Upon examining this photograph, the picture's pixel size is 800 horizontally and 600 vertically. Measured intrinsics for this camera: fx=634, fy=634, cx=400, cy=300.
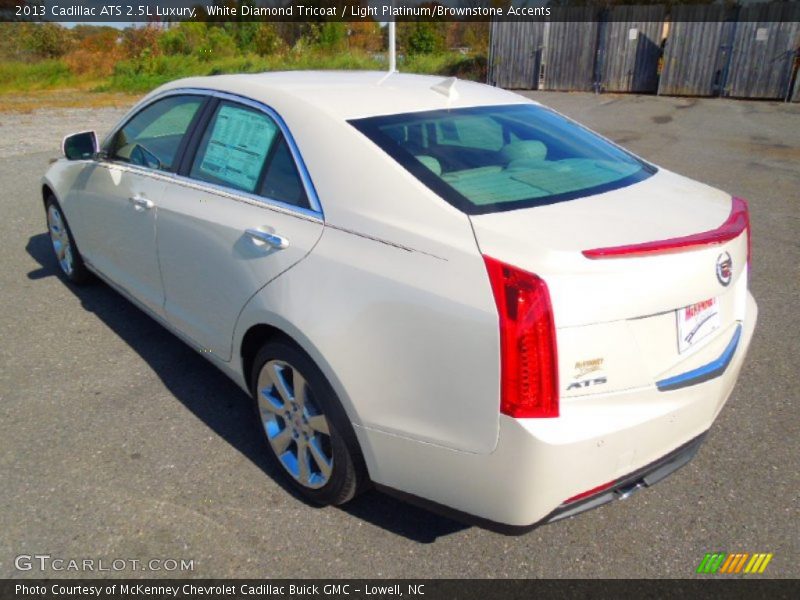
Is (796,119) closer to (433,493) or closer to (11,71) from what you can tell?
(433,493)

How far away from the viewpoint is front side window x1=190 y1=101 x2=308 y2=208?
260 cm

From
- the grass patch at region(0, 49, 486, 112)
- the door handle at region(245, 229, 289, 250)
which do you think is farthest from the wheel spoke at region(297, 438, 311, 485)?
the grass patch at region(0, 49, 486, 112)

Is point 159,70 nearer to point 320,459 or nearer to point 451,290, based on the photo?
point 320,459

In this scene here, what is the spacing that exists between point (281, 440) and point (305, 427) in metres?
0.23

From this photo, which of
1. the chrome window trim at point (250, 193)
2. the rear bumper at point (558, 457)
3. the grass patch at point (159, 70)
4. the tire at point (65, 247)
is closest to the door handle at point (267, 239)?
the chrome window trim at point (250, 193)

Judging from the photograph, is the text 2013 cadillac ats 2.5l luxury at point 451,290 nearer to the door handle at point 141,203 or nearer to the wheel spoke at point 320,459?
the wheel spoke at point 320,459

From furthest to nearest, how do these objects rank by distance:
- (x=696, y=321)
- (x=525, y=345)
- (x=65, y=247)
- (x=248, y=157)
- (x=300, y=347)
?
(x=65, y=247) → (x=248, y=157) → (x=300, y=347) → (x=696, y=321) → (x=525, y=345)

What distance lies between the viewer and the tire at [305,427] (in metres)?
2.34

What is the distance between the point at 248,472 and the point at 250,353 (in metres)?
0.54

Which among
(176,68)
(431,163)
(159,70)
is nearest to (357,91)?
(431,163)

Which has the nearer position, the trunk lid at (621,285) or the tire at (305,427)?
the trunk lid at (621,285)

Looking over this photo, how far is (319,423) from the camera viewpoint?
96.4 inches

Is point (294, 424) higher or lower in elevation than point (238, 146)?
lower

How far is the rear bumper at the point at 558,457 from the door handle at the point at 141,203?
1875mm
